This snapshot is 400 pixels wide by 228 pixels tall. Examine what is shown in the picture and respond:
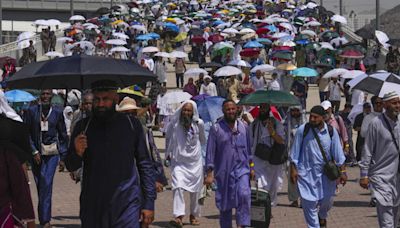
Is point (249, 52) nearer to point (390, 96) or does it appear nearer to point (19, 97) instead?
point (19, 97)

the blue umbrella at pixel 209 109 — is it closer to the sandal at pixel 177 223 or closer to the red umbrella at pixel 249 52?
the sandal at pixel 177 223

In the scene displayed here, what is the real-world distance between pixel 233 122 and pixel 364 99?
10678mm

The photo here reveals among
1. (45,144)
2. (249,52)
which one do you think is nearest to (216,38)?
(249,52)

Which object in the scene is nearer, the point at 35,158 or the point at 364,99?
the point at 35,158

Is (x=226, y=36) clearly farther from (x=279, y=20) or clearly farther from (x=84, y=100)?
(x=84, y=100)

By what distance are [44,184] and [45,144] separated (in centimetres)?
45

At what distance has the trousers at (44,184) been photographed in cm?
1235

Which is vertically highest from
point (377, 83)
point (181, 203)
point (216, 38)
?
point (377, 83)

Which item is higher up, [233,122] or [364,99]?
[233,122]

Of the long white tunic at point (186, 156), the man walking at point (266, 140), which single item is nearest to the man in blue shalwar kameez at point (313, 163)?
the man walking at point (266, 140)

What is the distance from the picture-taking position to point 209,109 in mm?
14469

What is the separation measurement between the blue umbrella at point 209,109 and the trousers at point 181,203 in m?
1.30

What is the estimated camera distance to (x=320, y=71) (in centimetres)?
3108

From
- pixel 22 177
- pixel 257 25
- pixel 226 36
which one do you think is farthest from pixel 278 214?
pixel 257 25
